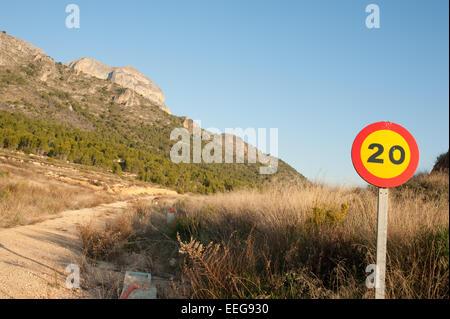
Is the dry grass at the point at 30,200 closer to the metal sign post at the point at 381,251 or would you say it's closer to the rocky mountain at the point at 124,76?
the metal sign post at the point at 381,251

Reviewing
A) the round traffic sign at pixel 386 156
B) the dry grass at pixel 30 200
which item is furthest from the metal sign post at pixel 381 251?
the dry grass at pixel 30 200

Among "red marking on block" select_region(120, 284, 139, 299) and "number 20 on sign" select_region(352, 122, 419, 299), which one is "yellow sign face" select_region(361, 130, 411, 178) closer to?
"number 20 on sign" select_region(352, 122, 419, 299)

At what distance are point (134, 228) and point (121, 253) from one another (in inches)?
84.3

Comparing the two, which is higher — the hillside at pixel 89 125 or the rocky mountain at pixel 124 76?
the rocky mountain at pixel 124 76

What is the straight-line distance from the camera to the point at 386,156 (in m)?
2.71

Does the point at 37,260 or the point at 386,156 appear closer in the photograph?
the point at 386,156

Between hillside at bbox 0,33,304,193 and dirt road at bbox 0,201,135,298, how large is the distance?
19938 millimetres

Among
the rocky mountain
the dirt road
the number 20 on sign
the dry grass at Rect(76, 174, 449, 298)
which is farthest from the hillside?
the rocky mountain

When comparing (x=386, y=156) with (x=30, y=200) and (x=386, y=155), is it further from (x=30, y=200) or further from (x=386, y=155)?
(x=30, y=200)

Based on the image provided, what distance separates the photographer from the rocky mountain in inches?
6358

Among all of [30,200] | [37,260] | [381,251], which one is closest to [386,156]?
[381,251]

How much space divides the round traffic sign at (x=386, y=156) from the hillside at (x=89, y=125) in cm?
2272

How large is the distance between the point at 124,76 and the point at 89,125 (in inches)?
5497

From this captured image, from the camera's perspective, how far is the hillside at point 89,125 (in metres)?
29.3
